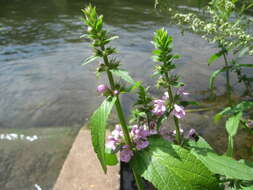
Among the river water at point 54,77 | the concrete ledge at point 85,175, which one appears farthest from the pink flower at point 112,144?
the river water at point 54,77

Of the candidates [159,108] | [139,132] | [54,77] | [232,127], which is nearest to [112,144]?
[139,132]

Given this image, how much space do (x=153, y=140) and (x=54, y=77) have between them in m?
4.87

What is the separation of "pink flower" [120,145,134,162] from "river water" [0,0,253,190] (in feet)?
5.23

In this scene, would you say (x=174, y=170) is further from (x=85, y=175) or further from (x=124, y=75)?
(x=85, y=175)

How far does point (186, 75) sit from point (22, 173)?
12.6 ft

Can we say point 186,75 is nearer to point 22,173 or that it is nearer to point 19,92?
point 19,92

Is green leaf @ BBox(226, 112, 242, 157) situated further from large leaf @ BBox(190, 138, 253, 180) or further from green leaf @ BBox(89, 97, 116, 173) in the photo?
green leaf @ BBox(89, 97, 116, 173)

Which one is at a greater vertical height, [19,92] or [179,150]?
[179,150]

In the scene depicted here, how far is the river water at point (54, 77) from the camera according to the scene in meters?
3.76

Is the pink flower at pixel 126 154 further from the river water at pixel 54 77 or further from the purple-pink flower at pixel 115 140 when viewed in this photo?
the river water at pixel 54 77

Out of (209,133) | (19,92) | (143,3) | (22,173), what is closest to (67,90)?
(19,92)

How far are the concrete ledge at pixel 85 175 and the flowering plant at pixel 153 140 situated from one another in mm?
1223

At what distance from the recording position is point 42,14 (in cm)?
1168

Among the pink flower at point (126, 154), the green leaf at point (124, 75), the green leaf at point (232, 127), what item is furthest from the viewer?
the green leaf at point (232, 127)
